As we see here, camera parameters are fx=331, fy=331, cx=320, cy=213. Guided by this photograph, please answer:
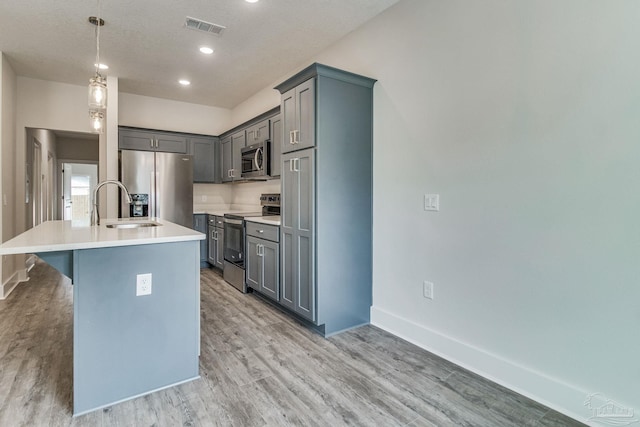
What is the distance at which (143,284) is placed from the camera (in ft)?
6.19

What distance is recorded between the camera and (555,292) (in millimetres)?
1812

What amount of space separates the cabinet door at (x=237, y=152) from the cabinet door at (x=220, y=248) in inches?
34.9

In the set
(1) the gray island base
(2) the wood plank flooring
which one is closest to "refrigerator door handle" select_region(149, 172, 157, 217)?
(2) the wood plank flooring

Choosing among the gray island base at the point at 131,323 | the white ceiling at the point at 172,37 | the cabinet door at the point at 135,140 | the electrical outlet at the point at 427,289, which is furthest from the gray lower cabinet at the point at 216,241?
the electrical outlet at the point at 427,289

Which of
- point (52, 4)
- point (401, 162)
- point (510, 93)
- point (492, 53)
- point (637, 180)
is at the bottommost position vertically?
point (637, 180)

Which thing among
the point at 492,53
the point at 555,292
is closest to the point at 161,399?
the point at 555,292

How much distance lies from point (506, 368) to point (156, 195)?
184 inches

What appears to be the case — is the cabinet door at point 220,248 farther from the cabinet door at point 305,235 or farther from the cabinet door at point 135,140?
the cabinet door at point 305,235

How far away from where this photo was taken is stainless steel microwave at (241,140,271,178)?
13.7 feet

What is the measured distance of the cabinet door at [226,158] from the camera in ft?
17.3

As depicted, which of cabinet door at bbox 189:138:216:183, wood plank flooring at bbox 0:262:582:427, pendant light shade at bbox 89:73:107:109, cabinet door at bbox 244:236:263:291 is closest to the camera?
wood plank flooring at bbox 0:262:582:427

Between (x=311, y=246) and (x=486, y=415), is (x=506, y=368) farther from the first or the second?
Result: (x=311, y=246)

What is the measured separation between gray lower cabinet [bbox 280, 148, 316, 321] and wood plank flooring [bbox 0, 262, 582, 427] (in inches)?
10.6

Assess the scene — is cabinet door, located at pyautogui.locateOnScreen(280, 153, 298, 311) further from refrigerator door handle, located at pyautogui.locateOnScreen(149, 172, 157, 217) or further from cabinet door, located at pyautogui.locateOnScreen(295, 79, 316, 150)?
refrigerator door handle, located at pyautogui.locateOnScreen(149, 172, 157, 217)
